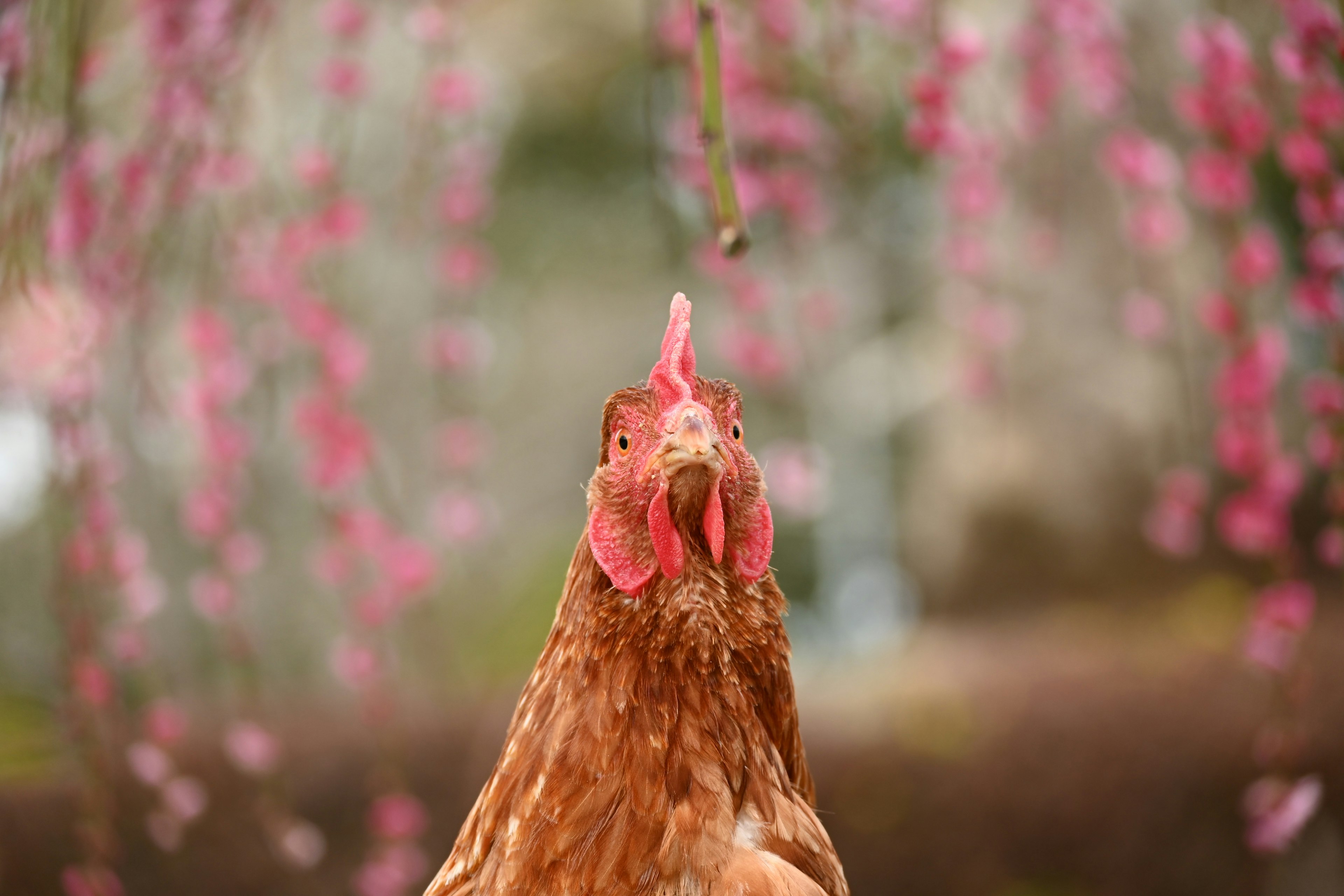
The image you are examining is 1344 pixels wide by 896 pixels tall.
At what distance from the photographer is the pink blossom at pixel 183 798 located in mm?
1824

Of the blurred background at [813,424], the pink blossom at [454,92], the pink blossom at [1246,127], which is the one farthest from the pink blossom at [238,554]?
the pink blossom at [1246,127]

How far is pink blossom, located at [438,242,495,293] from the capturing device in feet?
7.50

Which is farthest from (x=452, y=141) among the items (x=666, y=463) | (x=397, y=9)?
(x=666, y=463)

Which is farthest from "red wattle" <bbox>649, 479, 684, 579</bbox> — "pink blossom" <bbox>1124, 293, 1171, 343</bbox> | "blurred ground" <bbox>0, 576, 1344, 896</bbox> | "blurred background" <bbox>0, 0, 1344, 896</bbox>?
"blurred ground" <bbox>0, 576, 1344, 896</bbox>

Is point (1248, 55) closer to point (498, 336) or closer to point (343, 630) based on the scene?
point (343, 630)

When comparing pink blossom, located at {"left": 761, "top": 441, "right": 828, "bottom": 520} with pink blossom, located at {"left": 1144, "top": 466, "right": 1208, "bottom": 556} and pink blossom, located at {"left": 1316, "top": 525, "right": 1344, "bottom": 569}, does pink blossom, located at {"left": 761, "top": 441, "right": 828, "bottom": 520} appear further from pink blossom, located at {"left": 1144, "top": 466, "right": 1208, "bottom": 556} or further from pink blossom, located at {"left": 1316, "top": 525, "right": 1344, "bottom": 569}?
pink blossom, located at {"left": 1316, "top": 525, "right": 1344, "bottom": 569}

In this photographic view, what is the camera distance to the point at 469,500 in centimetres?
271

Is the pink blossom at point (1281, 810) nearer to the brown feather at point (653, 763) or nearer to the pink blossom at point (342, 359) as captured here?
the brown feather at point (653, 763)

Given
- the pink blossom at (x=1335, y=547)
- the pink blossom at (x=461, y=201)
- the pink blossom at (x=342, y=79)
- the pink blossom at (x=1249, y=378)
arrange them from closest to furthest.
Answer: the pink blossom at (x=1335, y=547)
the pink blossom at (x=1249, y=378)
the pink blossom at (x=342, y=79)
the pink blossom at (x=461, y=201)

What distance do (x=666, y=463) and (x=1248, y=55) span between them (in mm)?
1427

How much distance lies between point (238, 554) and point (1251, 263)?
2.18 meters

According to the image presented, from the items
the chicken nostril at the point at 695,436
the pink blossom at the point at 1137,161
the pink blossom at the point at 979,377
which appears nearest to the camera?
the chicken nostril at the point at 695,436

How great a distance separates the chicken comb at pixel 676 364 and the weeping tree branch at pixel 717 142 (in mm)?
199

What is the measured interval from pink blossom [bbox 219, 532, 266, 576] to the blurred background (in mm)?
25
